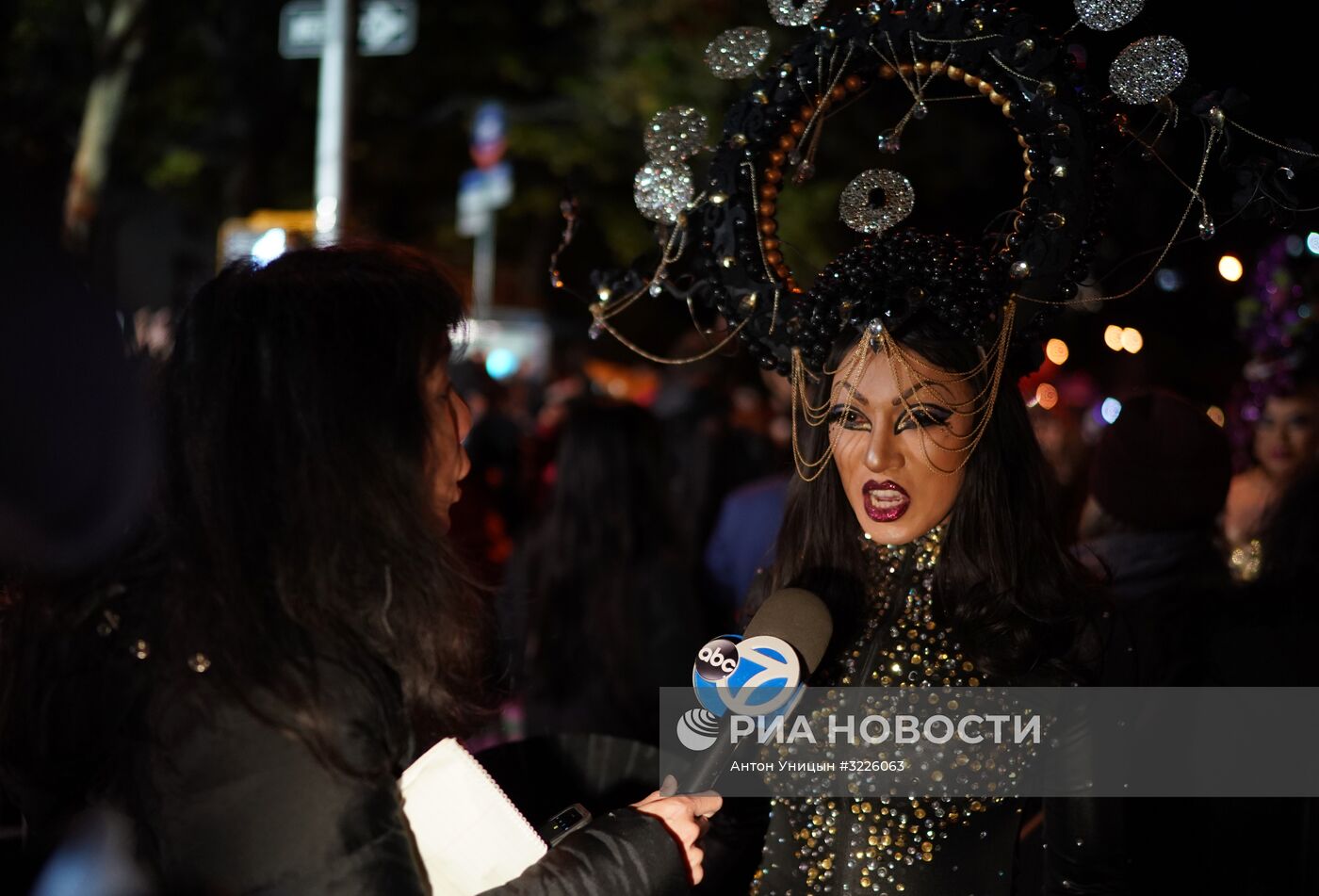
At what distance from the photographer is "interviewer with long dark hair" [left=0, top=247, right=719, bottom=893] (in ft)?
5.97

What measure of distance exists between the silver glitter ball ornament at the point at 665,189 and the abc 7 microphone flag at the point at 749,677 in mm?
1042

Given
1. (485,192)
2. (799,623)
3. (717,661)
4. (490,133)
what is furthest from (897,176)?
(490,133)

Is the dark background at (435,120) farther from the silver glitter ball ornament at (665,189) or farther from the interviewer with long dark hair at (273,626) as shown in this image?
the interviewer with long dark hair at (273,626)

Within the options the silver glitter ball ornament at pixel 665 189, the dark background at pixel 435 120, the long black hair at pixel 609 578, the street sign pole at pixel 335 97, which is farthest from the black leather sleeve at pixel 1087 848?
the street sign pole at pixel 335 97

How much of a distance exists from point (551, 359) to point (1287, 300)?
15054 millimetres

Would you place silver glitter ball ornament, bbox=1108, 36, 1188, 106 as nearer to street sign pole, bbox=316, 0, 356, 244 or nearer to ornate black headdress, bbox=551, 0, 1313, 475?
ornate black headdress, bbox=551, 0, 1313, 475

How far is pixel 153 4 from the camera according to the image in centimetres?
1135

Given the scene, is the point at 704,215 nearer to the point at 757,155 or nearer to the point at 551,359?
the point at 757,155

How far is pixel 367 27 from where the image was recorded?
930 cm

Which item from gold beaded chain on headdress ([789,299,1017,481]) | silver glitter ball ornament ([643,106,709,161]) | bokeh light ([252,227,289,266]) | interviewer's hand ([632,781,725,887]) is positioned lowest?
interviewer's hand ([632,781,725,887])

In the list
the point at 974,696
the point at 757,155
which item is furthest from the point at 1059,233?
the point at 974,696

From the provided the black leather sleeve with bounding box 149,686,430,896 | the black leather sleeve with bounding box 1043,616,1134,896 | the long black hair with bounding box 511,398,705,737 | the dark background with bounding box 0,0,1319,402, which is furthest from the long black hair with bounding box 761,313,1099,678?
the dark background with bounding box 0,0,1319,402

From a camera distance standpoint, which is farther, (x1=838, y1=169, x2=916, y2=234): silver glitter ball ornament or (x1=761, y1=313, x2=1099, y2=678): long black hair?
(x1=838, y1=169, x2=916, y2=234): silver glitter ball ornament

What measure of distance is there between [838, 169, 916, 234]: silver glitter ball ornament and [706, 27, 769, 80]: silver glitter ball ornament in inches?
14.0
